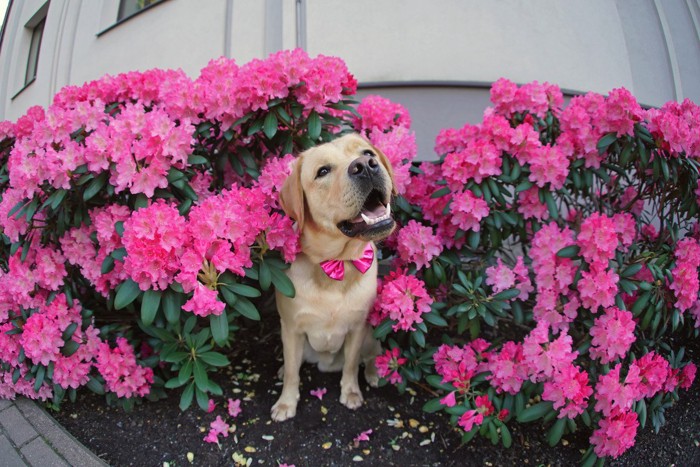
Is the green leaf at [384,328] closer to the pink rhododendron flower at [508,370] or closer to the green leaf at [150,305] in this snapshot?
the pink rhododendron flower at [508,370]

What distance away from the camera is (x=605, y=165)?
2320mm

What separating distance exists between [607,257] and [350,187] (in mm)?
1242

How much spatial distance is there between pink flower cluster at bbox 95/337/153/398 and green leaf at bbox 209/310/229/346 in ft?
2.49

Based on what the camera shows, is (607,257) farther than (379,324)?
No

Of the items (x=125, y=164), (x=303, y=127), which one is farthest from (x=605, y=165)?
(x=125, y=164)

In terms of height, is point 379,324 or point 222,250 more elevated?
point 222,250

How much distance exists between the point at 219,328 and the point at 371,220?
31.5 inches

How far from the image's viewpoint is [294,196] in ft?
6.32

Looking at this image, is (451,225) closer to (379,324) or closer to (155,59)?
(379,324)

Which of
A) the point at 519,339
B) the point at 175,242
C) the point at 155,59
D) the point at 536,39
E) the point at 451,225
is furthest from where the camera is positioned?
the point at 155,59

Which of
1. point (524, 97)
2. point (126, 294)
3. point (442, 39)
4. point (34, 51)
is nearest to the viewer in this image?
point (126, 294)

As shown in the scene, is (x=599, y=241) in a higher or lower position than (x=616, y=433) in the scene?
higher

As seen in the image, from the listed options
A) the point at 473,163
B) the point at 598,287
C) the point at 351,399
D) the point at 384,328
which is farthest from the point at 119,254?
the point at 598,287

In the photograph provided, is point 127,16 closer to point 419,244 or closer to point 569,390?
point 419,244
